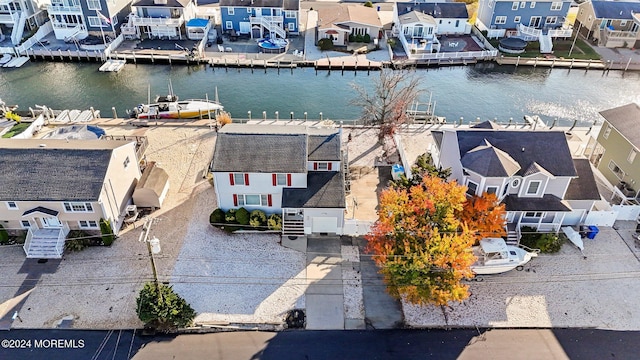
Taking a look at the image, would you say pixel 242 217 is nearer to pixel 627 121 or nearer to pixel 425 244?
pixel 425 244

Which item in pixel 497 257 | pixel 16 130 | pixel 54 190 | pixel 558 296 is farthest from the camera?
pixel 16 130

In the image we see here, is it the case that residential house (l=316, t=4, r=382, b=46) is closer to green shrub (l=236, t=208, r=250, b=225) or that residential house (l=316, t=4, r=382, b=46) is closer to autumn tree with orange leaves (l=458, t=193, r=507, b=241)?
green shrub (l=236, t=208, r=250, b=225)

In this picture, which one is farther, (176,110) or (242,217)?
(176,110)

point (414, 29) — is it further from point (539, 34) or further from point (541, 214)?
point (541, 214)

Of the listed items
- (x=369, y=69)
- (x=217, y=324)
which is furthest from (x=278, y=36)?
(x=217, y=324)

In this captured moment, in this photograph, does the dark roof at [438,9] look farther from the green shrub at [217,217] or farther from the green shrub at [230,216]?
the green shrub at [217,217]

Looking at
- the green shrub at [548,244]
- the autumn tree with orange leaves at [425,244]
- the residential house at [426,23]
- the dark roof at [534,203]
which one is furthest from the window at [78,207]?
the residential house at [426,23]

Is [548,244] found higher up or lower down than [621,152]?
lower down

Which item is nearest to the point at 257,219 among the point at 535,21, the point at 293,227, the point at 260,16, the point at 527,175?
the point at 293,227
